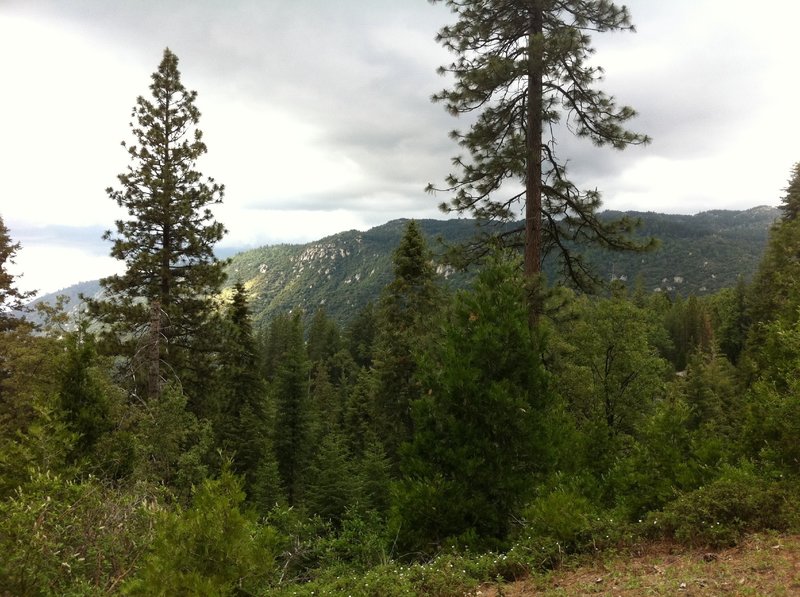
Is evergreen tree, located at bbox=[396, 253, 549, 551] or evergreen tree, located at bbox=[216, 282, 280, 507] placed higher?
evergreen tree, located at bbox=[396, 253, 549, 551]

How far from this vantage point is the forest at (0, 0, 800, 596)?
613cm

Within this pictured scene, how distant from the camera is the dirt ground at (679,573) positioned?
4.96 m

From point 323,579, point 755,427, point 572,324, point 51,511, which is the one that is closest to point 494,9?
point 572,324

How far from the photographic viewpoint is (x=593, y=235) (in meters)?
11.0

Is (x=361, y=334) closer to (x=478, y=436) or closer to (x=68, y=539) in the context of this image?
(x=478, y=436)

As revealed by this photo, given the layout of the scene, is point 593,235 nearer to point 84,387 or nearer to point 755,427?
point 755,427

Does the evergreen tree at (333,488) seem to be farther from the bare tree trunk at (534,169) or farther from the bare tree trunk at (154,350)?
the bare tree trunk at (534,169)

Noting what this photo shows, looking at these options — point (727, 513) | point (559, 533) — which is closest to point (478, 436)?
point (559, 533)

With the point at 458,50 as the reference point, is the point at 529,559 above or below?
below

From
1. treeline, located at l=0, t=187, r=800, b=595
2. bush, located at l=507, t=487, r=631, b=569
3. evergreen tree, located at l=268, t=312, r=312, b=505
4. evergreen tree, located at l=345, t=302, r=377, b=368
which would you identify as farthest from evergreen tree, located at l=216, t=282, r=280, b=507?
evergreen tree, located at l=345, t=302, r=377, b=368

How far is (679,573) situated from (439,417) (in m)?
3.90

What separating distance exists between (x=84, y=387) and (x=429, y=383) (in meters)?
8.83

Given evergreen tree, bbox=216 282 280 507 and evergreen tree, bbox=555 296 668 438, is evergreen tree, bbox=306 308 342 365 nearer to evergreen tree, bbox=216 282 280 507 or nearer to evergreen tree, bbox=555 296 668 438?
evergreen tree, bbox=216 282 280 507

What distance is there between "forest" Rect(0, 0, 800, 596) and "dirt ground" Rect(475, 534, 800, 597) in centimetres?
29
